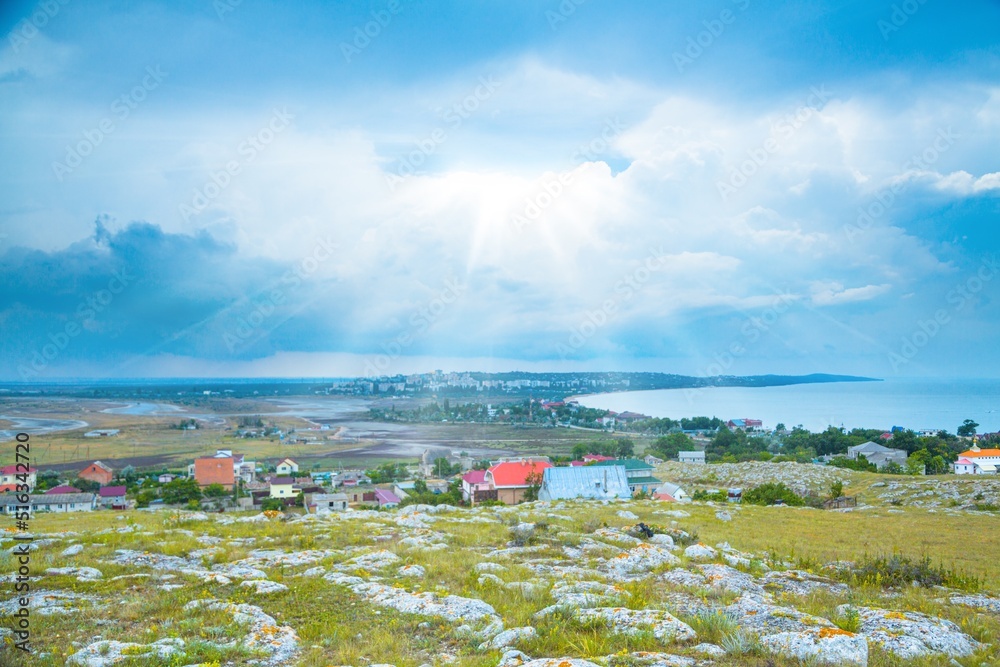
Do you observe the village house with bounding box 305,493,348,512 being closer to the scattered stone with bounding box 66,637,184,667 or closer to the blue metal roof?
the blue metal roof

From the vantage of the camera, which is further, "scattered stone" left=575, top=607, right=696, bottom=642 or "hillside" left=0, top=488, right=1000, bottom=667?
"scattered stone" left=575, top=607, right=696, bottom=642

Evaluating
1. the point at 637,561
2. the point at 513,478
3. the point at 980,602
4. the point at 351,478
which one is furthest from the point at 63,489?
the point at 980,602

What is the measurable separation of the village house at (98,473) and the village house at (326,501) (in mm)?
19064

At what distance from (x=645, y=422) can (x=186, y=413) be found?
243 feet

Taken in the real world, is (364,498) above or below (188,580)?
below

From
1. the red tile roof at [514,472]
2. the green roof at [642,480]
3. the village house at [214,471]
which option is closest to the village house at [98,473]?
the village house at [214,471]

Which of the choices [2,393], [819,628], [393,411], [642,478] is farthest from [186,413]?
[819,628]

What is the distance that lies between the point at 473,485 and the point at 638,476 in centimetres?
1412

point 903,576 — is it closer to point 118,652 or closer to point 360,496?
point 118,652

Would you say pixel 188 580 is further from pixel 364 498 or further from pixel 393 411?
pixel 393 411

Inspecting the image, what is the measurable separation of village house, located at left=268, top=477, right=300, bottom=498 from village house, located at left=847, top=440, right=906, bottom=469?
58.2 metres

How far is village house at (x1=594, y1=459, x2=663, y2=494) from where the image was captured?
40.1 metres

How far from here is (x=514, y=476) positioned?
126ft

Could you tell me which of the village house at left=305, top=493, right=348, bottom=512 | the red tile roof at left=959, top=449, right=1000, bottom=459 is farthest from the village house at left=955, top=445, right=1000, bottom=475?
the village house at left=305, top=493, right=348, bottom=512
